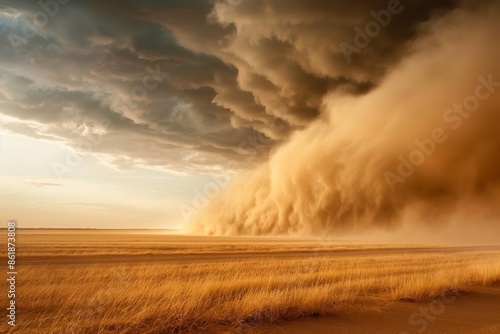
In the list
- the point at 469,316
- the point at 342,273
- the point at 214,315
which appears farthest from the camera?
the point at 342,273

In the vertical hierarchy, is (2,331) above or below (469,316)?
above

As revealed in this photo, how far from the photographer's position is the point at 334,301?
979 centimetres

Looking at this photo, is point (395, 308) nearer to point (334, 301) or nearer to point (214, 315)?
point (334, 301)

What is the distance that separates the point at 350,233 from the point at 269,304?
101898 mm

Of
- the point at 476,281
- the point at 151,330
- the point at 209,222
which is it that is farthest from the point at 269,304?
the point at 209,222

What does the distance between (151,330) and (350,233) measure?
104727mm

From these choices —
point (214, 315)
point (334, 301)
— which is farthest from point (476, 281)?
point (214, 315)

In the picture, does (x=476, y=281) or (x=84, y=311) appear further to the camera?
(x=476, y=281)

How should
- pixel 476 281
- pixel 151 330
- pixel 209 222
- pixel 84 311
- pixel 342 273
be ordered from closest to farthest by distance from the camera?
pixel 151 330 → pixel 84 311 → pixel 476 281 → pixel 342 273 → pixel 209 222

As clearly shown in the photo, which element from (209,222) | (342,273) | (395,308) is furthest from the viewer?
(209,222)

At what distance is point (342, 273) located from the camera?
56.5ft

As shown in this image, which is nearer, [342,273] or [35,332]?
[35,332]

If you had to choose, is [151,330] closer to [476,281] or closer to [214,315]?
[214,315]

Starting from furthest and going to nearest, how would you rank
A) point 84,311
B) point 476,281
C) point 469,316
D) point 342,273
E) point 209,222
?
point 209,222
point 342,273
point 476,281
point 469,316
point 84,311
